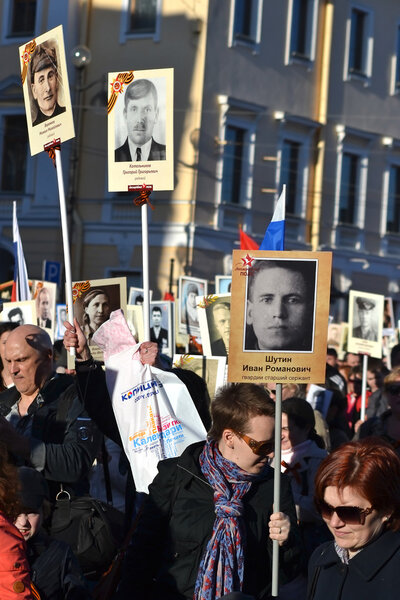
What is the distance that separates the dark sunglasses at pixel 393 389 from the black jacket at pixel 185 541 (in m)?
1.90

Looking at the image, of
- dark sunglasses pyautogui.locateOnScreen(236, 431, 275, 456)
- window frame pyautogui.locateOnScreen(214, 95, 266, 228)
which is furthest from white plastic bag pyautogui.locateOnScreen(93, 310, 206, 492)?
window frame pyautogui.locateOnScreen(214, 95, 266, 228)

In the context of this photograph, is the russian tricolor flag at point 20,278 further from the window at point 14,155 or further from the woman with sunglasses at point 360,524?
the window at point 14,155

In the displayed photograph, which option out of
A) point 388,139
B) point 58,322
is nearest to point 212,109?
point 388,139

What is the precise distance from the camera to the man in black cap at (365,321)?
12.6m

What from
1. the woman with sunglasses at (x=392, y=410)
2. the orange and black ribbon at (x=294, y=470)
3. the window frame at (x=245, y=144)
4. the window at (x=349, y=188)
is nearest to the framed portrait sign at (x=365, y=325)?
the woman with sunglasses at (x=392, y=410)

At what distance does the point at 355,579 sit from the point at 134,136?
127 inches

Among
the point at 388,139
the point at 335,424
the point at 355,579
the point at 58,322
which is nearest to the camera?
the point at 355,579

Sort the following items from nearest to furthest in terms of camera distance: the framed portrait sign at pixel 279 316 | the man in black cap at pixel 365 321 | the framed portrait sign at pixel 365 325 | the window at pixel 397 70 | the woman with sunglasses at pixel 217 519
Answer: the woman with sunglasses at pixel 217 519 < the framed portrait sign at pixel 279 316 < the framed portrait sign at pixel 365 325 < the man in black cap at pixel 365 321 < the window at pixel 397 70

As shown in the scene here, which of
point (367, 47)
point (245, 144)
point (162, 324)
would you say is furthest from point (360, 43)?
point (162, 324)

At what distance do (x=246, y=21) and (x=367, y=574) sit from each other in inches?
974

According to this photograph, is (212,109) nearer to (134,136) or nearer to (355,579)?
(134,136)

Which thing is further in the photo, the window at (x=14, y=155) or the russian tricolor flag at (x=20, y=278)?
the window at (x=14, y=155)

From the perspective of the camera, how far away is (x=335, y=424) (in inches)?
A: 368

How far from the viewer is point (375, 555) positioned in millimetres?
3395
